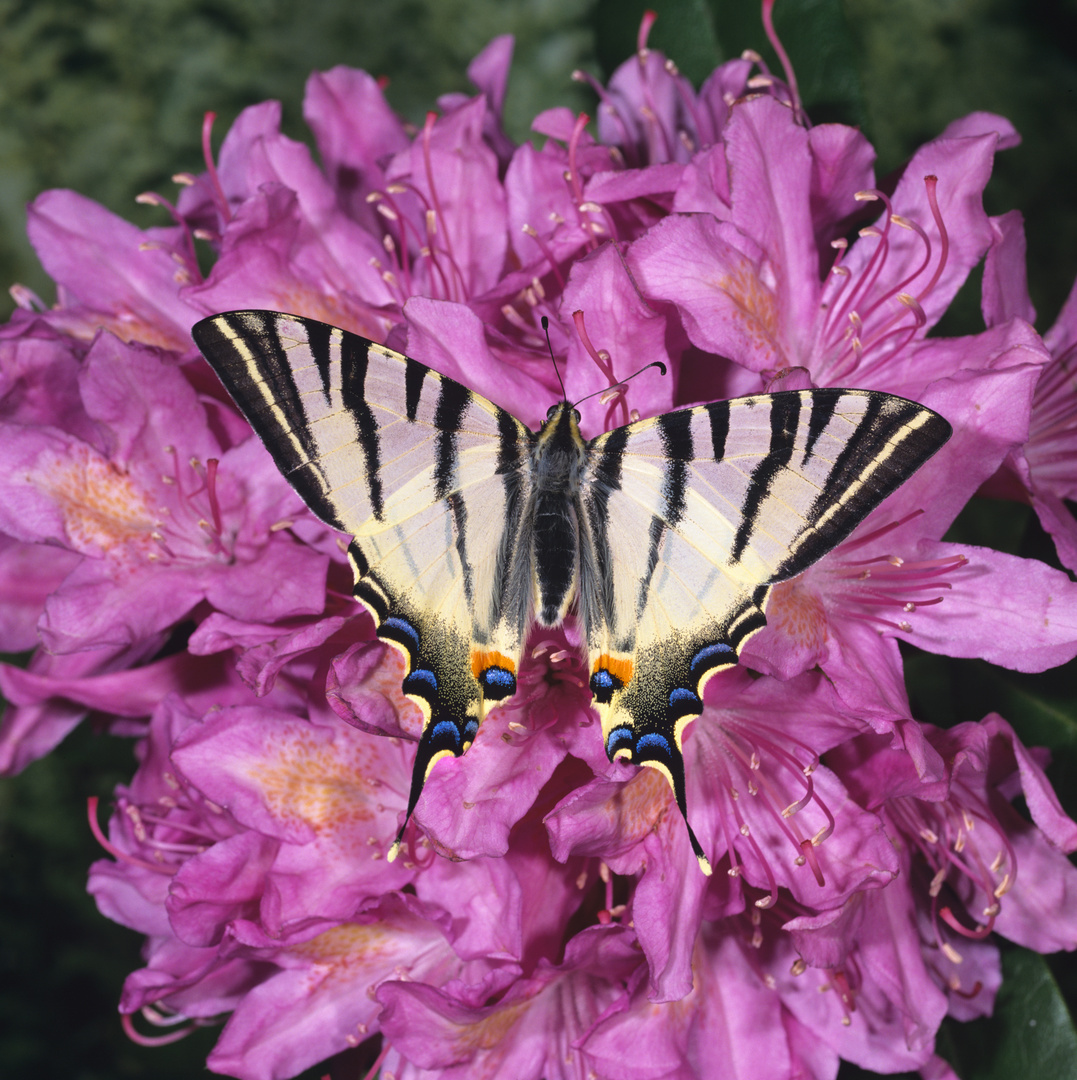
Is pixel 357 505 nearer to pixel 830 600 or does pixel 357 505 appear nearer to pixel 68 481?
pixel 68 481

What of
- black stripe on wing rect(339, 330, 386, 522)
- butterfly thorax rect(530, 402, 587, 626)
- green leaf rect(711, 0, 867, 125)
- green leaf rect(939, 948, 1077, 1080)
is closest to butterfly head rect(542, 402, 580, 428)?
butterfly thorax rect(530, 402, 587, 626)

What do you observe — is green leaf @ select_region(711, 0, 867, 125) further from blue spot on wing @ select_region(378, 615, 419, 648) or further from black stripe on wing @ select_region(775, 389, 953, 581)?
blue spot on wing @ select_region(378, 615, 419, 648)

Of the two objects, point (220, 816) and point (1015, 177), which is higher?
point (1015, 177)

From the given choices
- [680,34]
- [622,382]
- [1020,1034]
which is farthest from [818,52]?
[1020,1034]

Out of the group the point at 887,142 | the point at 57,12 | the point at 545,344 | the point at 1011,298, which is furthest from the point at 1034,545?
the point at 57,12

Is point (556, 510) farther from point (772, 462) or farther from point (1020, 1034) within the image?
point (1020, 1034)

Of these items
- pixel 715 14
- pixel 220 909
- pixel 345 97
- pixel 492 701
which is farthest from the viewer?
pixel 715 14
